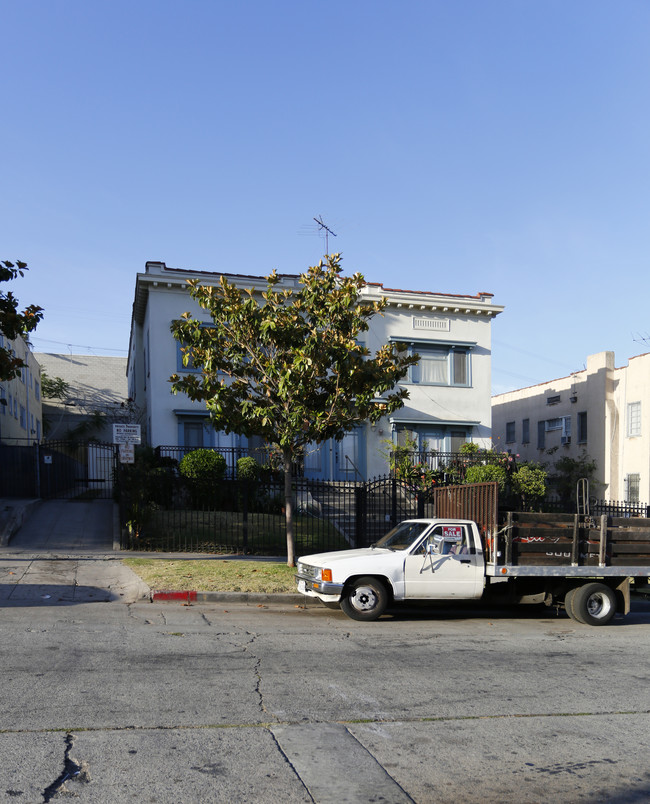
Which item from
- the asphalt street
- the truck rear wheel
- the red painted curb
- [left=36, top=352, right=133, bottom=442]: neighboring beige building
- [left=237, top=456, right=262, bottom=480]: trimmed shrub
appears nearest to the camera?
the asphalt street

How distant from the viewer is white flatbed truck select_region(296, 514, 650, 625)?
11000 mm

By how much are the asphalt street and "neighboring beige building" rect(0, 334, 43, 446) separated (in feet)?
61.2

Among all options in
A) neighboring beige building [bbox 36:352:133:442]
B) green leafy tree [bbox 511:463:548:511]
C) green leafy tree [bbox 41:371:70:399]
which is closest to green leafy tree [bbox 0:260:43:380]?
green leafy tree [bbox 511:463:548:511]

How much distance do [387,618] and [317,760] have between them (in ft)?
21.6

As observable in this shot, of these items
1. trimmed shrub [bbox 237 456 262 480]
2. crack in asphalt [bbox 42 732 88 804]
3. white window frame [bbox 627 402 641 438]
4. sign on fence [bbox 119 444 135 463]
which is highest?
white window frame [bbox 627 402 641 438]

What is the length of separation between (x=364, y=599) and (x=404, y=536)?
1.28 meters

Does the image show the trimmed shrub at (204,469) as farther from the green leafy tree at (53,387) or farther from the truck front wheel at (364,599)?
the green leafy tree at (53,387)

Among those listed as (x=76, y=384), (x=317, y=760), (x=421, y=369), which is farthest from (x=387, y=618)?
(x=76, y=384)

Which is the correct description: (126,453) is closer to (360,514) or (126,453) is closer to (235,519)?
(235,519)

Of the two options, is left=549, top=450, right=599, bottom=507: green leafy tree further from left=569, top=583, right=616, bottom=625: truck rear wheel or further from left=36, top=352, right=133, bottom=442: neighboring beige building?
left=36, top=352, right=133, bottom=442: neighboring beige building

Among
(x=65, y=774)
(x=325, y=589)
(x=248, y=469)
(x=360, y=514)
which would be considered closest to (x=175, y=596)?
(x=325, y=589)

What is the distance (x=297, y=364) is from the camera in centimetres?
1365

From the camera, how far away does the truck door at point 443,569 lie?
11109 millimetres

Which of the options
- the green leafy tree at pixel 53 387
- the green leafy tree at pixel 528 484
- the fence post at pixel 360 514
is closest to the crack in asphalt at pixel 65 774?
the fence post at pixel 360 514
